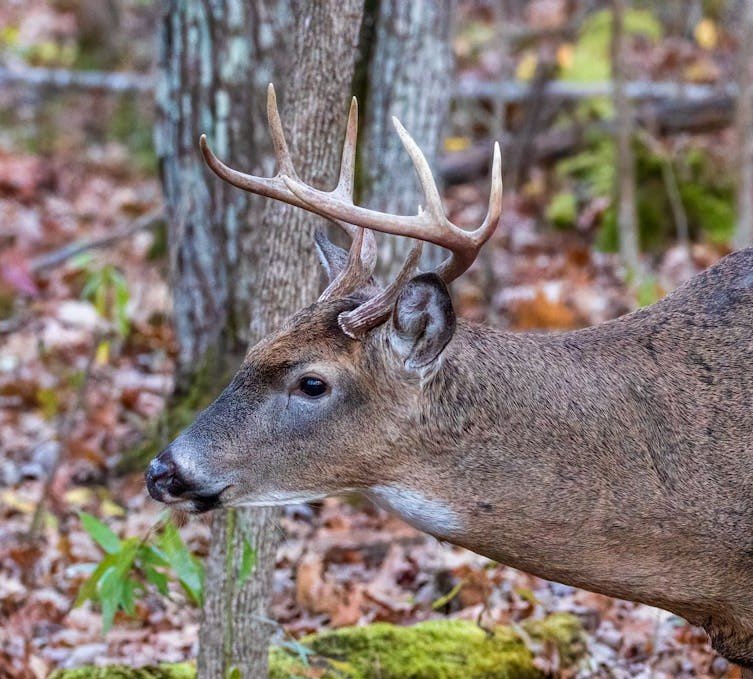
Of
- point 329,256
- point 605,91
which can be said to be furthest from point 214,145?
point 605,91

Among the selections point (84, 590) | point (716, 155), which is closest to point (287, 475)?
point (84, 590)

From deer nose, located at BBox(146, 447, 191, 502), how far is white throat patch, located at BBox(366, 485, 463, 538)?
2.28ft

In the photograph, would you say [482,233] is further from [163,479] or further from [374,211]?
[163,479]

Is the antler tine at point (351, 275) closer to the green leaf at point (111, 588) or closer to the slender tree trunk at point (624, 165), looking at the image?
the green leaf at point (111, 588)

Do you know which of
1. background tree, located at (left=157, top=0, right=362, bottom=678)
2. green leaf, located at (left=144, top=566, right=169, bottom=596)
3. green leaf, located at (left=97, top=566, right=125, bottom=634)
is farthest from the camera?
background tree, located at (left=157, top=0, right=362, bottom=678)

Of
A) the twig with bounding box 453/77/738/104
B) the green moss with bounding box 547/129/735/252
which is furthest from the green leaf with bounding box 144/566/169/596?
the twig with bounding box 453/77/738/104

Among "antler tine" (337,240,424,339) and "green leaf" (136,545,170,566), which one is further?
"green leaf" (136,545,170,566)

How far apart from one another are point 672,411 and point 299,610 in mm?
2615

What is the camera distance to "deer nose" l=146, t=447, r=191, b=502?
427 cm

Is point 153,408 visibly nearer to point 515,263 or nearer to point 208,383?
point 208,383

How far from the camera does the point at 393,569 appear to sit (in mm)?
6762

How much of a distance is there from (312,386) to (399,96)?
318 cm

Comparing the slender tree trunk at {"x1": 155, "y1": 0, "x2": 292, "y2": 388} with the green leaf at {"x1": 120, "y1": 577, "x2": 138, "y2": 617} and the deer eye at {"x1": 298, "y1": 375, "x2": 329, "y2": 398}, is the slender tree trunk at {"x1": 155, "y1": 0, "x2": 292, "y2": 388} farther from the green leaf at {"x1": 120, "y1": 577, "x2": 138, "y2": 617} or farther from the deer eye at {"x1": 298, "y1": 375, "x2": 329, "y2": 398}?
the deer eye at {"x1": 298, "y1": 375, "x2": 329, "y2": 398}

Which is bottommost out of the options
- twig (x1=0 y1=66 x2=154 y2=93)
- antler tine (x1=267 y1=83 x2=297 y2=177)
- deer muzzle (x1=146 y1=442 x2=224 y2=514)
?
deer muzzle (x1=146 y1=442 x2=224 y2=514)
